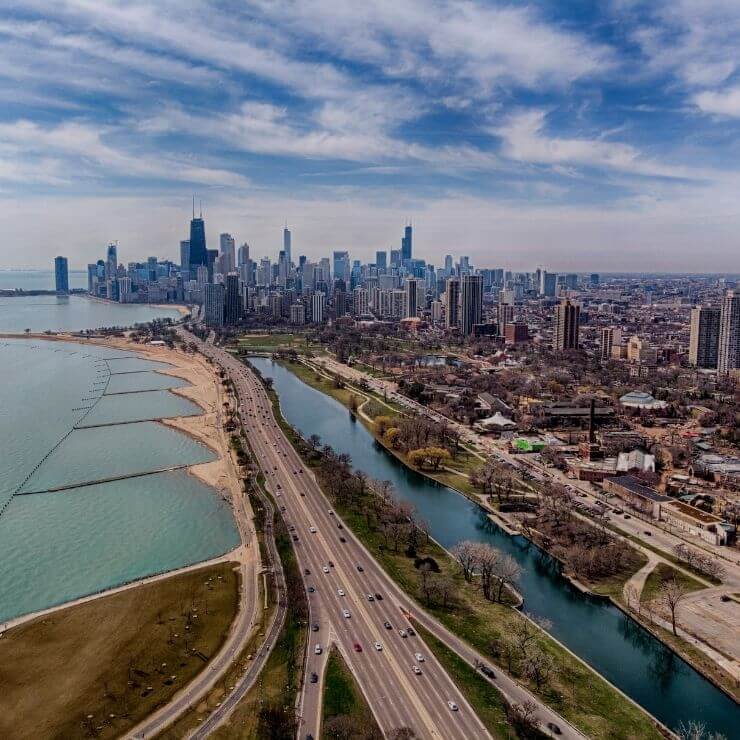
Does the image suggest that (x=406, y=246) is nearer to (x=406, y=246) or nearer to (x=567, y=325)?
(x=406, y=246)

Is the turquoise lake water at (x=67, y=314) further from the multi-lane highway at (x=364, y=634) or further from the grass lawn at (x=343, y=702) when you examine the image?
the grass lawn at (x=343, y=702)

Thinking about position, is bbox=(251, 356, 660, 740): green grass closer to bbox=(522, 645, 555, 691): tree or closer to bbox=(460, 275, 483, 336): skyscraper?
bbox=(522, 645, 555, 691): tree

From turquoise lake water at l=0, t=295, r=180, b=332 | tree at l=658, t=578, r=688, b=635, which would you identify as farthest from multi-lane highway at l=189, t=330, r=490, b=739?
turquoise lake water at l=0, t=295, r=180, b=332

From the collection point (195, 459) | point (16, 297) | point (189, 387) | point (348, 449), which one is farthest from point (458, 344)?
point (16, 297)

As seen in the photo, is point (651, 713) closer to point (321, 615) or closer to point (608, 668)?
point (608, 668)

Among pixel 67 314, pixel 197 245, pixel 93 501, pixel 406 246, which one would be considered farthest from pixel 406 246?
pixel 93 501
